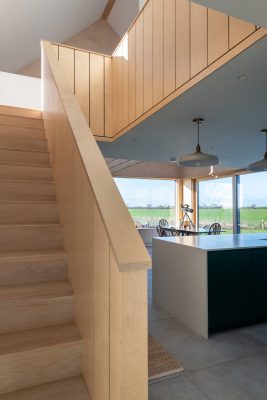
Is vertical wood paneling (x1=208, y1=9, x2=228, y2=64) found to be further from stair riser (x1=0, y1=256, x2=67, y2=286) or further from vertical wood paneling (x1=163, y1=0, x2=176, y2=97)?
stair riser (x1=0, y1=256, x2=67, y2=286)

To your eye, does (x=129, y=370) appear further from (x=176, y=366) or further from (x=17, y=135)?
(x=17, y=135)

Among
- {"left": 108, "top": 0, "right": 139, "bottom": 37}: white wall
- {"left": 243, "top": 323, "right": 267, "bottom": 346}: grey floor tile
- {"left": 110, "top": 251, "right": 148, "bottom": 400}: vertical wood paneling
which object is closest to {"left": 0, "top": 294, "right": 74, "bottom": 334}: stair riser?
{"left": 110, "top": 251, "right": 148, "bottom": 400}: vertical wood paneling

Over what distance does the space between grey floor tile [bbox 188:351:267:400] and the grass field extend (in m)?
5.30

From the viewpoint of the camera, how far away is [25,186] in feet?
Result: 8.54

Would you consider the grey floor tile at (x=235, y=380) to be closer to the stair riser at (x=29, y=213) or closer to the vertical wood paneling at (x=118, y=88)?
the stair riser at (x=29, y=213)

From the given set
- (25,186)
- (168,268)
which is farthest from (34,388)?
(168,268)

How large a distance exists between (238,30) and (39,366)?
2.35 metres

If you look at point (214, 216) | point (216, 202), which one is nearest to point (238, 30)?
point (216, 202)

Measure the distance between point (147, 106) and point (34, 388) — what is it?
9.16ft

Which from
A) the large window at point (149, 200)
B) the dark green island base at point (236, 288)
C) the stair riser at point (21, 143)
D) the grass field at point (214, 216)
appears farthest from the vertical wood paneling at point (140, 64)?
the large window at point (149, 200)

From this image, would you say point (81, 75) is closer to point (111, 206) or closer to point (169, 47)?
point (169, 47)

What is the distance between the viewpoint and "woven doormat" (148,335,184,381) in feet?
7.19

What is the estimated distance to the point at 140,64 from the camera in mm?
3381

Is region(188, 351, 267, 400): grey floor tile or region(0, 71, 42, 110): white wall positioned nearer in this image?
region(188, 351, 267, 400): grey floor tile
